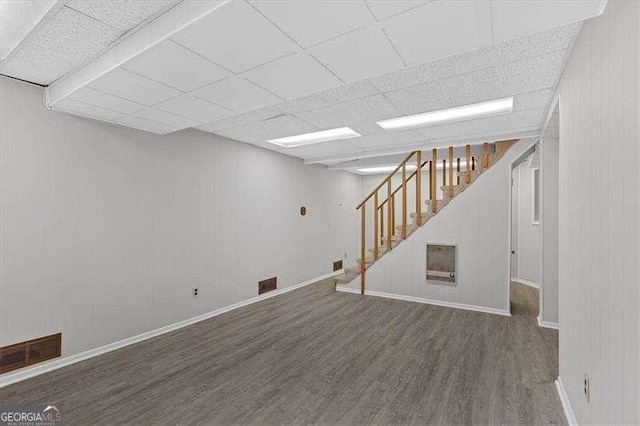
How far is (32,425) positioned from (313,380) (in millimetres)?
2100

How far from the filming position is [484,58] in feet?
7.46

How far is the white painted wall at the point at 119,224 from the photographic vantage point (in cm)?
266

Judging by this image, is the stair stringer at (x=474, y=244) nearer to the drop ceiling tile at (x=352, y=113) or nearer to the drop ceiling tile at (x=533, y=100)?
the drop ceiling tile at (x=533, y=100)

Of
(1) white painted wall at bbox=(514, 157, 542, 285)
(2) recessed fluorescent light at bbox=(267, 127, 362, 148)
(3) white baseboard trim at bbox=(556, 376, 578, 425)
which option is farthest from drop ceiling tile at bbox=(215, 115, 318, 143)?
(1) white painted wall at bbox=(514, 157, 542, 285)

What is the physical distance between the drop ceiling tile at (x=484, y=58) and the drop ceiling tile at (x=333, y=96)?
0.39 feet

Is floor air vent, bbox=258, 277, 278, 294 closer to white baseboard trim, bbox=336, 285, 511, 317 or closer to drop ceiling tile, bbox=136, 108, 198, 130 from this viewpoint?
white baseboard trim, bbox=336, 285, 511, 317

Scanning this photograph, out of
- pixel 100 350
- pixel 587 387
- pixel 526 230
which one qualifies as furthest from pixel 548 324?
pixel 100 350

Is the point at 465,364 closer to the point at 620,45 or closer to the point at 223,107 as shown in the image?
the point at 620,45

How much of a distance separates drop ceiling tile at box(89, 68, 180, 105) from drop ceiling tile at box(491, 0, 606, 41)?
2.41 m

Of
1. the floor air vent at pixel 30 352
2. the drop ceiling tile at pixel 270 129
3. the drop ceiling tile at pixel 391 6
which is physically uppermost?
the drop ceiling tile at pixel 270 129

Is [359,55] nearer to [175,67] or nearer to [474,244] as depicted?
[175,67]

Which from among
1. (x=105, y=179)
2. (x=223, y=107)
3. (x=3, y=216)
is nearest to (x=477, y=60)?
(x=223, y=107)

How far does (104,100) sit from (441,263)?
203 inches

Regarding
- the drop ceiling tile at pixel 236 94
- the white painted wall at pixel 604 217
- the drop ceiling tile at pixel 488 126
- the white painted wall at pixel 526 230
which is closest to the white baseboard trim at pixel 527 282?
the white painted wall at pixel 526 230
